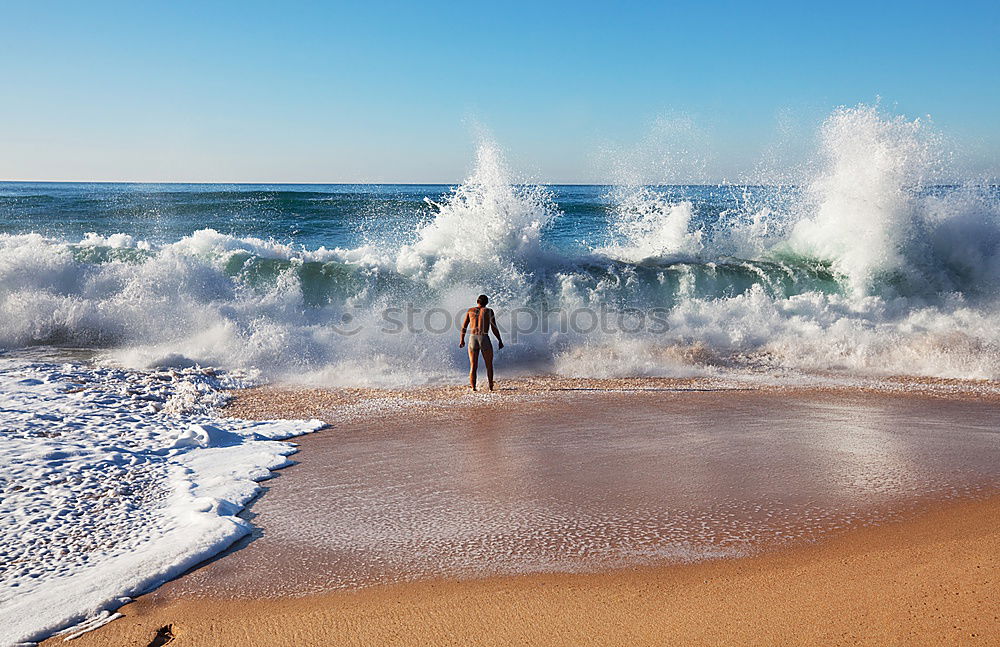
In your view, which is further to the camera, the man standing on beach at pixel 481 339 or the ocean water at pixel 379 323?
the man standing on beach at pixel 481 339

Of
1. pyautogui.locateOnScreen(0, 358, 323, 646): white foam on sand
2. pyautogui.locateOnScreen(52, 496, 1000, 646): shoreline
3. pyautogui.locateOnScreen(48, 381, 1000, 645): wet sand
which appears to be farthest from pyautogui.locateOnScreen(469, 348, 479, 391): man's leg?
pyautogui.locateOnScreen(52, 496, 1000, 646): shoreline

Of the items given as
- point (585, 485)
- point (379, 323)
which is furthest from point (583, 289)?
point (585, 485)

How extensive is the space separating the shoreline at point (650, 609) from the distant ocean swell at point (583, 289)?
231 inches

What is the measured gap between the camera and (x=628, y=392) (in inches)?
354

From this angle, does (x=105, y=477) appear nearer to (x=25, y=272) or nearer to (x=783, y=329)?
(x=25, y=272)

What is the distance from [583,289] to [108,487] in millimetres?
9375

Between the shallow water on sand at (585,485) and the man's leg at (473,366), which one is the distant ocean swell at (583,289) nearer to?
the man's leg at (473,366)

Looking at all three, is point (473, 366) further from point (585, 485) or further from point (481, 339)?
point (585, 485)

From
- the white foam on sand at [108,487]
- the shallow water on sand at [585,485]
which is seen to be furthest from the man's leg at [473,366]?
the white foam on sand at [108,487]

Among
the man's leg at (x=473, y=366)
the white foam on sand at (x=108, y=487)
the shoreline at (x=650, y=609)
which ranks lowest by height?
the shoreline at (x=650, y=609)

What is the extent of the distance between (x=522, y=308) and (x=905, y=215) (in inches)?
311

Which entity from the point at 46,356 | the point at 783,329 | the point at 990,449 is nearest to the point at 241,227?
the point at 46,356

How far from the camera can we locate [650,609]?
3680 millimetres

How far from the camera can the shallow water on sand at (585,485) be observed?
429 centimetres
